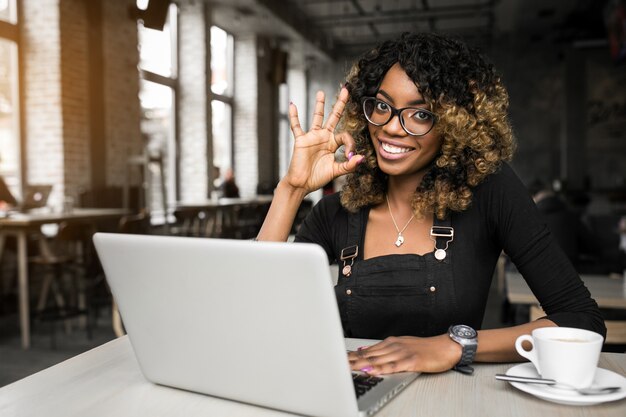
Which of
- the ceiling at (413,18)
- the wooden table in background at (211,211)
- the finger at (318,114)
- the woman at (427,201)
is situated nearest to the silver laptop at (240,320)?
the woman at (427,201)

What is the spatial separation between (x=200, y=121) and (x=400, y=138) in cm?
784

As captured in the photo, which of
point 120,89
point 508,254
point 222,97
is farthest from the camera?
point 222,97

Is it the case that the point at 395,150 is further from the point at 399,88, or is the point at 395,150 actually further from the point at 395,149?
the point at 399,88

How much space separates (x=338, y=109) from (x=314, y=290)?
0.84 metres

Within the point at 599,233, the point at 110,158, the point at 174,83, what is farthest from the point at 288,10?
the point at 599,233

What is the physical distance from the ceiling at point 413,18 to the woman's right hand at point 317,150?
7920mm

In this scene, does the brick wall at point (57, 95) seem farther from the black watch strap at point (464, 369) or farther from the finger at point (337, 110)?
the black watch strap at point (464, 369)

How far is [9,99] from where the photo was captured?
568cm

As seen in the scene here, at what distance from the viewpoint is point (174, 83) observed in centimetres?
860

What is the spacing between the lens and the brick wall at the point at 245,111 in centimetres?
1087

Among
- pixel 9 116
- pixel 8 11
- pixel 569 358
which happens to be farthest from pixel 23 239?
pixel 569 358

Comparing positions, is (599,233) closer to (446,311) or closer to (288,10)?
(446,311)

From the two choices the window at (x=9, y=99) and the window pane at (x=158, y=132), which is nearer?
the window at (x=9, y=99)

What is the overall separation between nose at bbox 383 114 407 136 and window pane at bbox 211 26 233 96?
29.1ft
